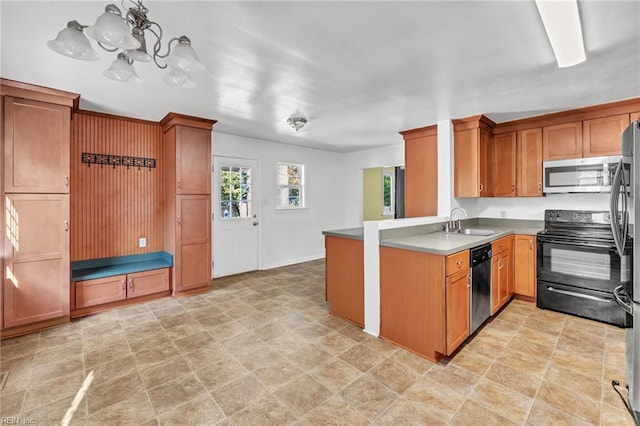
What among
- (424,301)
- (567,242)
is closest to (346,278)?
(424,301)

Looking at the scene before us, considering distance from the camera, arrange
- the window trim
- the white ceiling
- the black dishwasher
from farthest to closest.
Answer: the window trim
the black dishwasher
the white ceiling

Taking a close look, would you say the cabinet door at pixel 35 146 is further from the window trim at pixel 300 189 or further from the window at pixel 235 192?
the window trim at pixel 300 189

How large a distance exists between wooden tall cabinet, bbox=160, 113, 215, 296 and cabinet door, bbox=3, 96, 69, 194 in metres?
1.09

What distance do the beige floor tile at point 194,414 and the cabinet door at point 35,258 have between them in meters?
2.22

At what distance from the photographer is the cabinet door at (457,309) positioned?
232 cm

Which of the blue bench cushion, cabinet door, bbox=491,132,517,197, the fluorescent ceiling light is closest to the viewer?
the fluorescent ceiling light

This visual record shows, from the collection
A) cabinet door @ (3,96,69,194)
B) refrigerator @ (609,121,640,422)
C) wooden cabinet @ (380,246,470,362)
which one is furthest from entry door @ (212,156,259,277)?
refrigerator @ (609,121,640,422)

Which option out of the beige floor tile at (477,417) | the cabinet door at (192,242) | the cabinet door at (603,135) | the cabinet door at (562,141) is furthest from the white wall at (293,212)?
the beige floor tile at (477,417)

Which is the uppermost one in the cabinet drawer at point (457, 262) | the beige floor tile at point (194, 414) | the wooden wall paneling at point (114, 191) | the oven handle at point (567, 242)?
the wooden wall paneling at point (114, 191)

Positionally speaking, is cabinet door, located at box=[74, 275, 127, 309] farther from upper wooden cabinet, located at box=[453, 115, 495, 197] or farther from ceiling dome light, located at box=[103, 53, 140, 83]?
upper wooden cabinet, located at box=[453, 115, 495, 197]

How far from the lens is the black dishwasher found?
8.74ft

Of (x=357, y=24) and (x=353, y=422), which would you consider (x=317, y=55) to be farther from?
(x=353, y=422)

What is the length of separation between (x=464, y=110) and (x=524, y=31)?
5.49 ft

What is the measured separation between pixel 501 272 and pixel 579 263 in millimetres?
797
